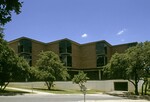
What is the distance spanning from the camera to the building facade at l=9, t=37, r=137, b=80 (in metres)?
64.5

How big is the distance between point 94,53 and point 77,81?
16.1m

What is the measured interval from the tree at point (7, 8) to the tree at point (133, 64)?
35.0m

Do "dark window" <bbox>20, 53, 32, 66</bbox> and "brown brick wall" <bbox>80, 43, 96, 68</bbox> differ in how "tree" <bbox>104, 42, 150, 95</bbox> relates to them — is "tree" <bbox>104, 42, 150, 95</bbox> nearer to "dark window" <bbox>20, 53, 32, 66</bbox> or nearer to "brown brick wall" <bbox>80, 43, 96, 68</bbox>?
"brown brick wall" <bbox>80, 43, 96, 68</bbox>

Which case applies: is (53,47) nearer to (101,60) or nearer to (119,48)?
(101,60)

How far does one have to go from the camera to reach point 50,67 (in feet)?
167

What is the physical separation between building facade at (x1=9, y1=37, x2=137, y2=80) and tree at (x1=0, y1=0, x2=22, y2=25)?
5581cm

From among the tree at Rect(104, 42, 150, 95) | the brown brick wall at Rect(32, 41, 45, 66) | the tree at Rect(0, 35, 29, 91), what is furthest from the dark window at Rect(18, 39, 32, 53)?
the tree at Rect(104, 42, 150, 95)

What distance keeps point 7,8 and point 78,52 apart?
Answer: 64.1 meters

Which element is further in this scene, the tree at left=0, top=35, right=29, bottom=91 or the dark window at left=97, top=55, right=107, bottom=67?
the dark window at left=97, top=55, right=107, bottom=67

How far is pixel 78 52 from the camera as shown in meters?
71.5

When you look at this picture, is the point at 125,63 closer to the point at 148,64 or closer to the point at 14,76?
the point at 148,64

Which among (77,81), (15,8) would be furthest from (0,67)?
(15,8)

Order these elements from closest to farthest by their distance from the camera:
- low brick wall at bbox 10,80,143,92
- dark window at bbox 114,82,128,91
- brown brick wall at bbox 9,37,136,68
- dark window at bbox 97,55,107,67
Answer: low brick wall at bbox 10,80,143,92 → dark window at bbox 114,82,128,91 → brown brick wall at bbox 9,37,136,68 → dark window at bbox 97,55,107,67

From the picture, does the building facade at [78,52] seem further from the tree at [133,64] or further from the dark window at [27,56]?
the tree at [133,64]
